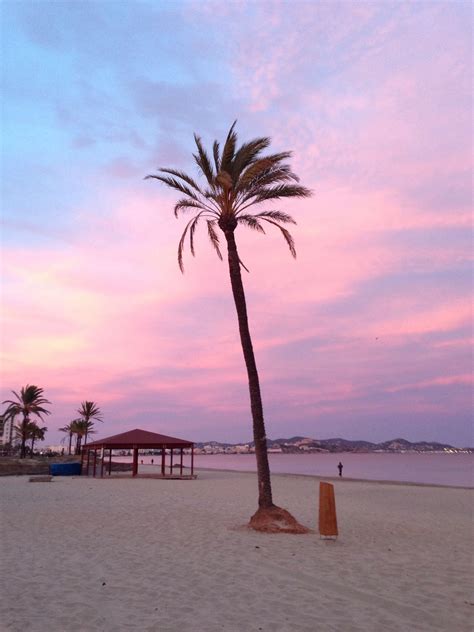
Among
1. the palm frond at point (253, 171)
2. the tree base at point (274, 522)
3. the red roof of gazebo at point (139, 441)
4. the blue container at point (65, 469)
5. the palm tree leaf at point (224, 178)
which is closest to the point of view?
the tree base at point (274, 522)

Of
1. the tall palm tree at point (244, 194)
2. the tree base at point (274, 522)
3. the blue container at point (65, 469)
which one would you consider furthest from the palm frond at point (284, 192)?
the blue container at point (65, 469)

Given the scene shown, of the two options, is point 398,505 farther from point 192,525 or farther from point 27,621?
point 27,621

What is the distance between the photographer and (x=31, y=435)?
3371 inches

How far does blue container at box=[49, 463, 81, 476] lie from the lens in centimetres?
4069

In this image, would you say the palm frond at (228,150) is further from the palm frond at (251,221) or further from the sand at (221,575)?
the sand at (221,575)

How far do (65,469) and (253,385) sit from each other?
31.4m

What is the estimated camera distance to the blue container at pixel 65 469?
40.7 meters

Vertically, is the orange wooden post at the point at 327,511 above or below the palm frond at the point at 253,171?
below

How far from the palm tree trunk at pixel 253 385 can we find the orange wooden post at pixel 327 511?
2.22 meters

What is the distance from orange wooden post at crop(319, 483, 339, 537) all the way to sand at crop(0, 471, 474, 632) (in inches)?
14.1

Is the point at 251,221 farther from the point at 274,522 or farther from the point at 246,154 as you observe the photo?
the point at 274,522

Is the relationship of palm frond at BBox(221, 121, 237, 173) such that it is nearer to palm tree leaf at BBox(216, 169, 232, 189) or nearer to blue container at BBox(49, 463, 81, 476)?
palm tree leaf at BBox(216, 169, 232, 189)

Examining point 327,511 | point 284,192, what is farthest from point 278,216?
point 327,511

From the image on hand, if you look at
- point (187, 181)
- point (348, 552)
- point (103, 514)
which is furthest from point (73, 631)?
point (187, 181)
